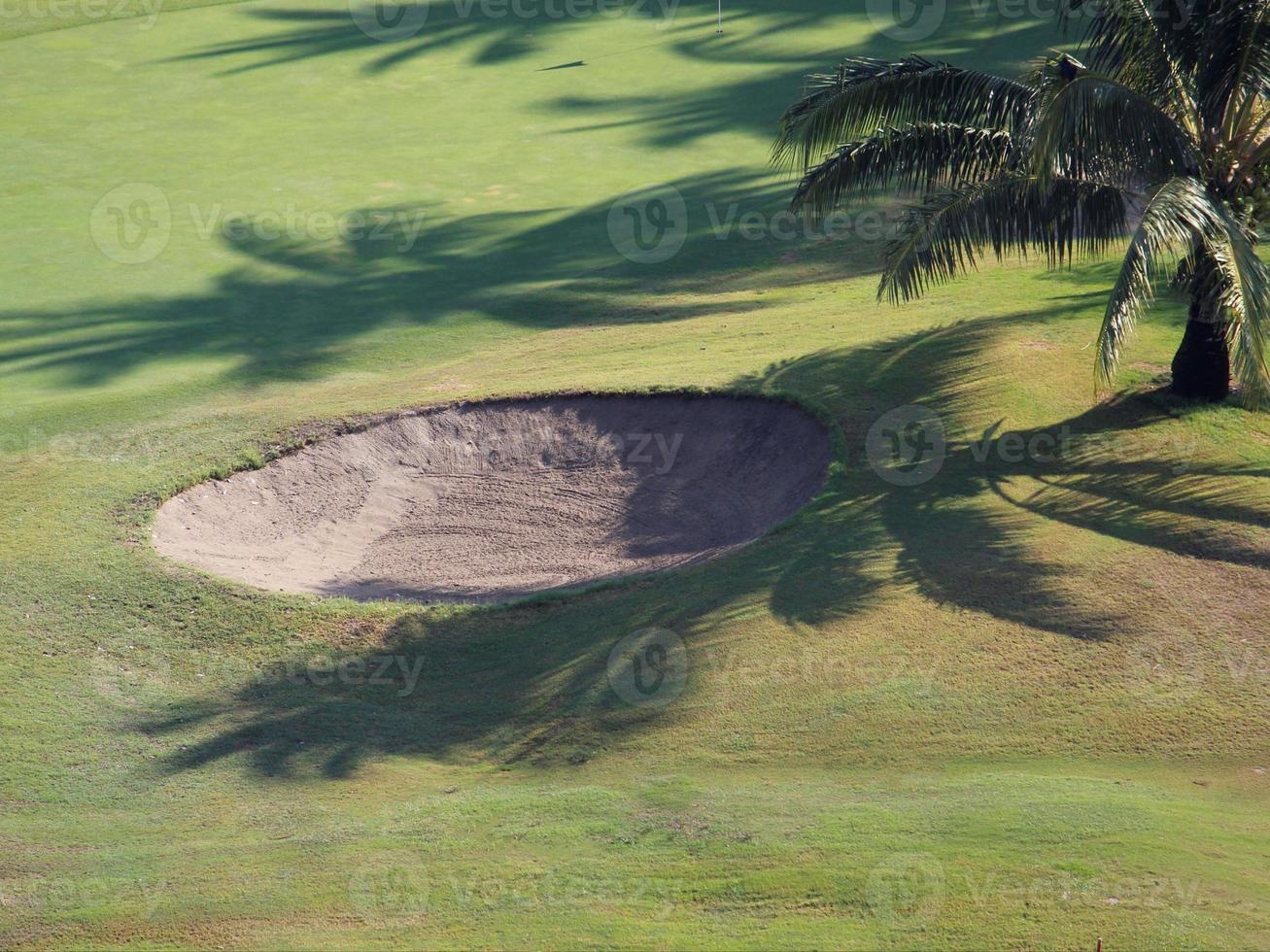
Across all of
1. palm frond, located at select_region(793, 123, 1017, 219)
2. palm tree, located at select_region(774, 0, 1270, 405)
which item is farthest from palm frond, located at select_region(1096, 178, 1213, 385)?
palm frond, located at select_region(793, 123, 1017, 219)

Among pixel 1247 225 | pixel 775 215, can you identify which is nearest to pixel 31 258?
pixel 775 215

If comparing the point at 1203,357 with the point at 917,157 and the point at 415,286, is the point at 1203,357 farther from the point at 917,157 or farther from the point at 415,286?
the point at 415,286

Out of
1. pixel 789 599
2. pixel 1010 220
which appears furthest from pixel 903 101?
pixel 789 599

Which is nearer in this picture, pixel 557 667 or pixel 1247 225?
pixel 557 667

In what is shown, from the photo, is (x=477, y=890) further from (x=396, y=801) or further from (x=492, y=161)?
(x=492, y=161)

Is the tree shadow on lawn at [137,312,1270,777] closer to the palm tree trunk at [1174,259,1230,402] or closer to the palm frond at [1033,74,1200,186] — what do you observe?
the palm tree trunk at [1174,259,1230,402]

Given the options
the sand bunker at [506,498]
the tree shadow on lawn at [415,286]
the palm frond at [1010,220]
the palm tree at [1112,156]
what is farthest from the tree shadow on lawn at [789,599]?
the tree shadow on lawn at [415,286]
